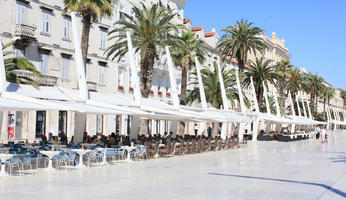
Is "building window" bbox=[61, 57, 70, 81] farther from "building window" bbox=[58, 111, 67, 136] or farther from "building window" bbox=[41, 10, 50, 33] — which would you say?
"building window" bbox=[58, 111, 67, 136]

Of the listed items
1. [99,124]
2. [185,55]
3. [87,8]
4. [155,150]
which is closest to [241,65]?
[185,55]

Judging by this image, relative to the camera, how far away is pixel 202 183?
13062 millimetres

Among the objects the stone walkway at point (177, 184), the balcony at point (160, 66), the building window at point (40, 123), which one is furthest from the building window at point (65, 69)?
the stone walkway at point (177, 184)

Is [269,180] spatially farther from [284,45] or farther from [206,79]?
[284,45]

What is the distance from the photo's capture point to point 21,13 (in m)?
32.9

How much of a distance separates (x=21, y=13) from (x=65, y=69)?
6.35 m

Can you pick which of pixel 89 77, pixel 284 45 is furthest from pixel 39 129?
pixel 284 45

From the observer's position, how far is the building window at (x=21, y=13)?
32.6 metres

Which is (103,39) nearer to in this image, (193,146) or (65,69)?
(65,69)

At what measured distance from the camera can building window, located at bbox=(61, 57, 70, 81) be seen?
121 ft

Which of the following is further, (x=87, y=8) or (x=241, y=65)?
(x=241, y=65)

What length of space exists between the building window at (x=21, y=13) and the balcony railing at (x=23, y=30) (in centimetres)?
81

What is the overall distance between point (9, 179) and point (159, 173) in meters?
5.15

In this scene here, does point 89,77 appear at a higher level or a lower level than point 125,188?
higher
